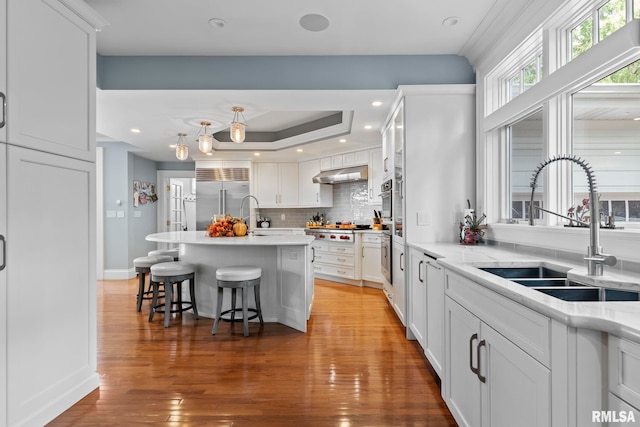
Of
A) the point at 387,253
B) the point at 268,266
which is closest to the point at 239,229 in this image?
the point at 268,266

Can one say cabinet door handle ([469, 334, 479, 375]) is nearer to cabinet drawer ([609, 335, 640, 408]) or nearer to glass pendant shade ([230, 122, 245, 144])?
cabinet drawer ([609, 335, 640, 408])

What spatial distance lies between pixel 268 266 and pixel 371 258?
2.17 meters

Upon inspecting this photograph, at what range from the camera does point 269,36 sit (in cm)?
287

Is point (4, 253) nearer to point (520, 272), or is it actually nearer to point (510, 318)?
point (510, 318)

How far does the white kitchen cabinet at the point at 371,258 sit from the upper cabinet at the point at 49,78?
3.91m

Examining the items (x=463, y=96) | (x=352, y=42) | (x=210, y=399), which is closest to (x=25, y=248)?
(x=210, y=399)

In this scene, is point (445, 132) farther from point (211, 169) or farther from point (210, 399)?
point (211, 169)

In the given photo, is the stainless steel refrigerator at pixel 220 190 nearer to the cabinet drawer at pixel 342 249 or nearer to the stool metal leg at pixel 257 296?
the cabinet drawer at pixel 342 249

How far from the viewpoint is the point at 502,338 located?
1.25 m

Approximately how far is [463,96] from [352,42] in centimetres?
117

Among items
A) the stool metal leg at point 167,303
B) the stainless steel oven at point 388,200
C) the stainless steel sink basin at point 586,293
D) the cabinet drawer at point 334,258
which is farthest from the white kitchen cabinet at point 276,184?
the stainless steel sink basin at point 586,293

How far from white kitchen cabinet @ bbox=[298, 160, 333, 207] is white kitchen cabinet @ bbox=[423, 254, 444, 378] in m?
4.12

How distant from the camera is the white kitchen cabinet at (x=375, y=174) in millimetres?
5473

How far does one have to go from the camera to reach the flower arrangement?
290 centimetres
